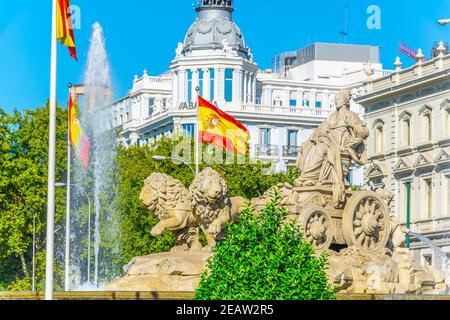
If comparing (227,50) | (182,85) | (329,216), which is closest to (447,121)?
(227,50)

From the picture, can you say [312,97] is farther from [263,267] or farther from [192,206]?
[263,267]

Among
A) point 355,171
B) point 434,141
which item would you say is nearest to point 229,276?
point 434,141

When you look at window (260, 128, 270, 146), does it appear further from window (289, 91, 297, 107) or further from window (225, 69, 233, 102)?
window (289, 91, 297, 107)

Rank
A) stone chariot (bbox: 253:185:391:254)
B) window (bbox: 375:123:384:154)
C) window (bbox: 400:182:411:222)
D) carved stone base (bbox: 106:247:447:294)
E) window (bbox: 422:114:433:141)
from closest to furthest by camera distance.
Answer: carved stone base (bbox: 106:247:447:294), stone chariot (bbox: 253:185:391:254), window (bbox: 400:182:411:222), window (bbox: 422:114:433:141), window (bbox: 375:123:384:154)

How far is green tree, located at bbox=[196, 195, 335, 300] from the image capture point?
104 feet

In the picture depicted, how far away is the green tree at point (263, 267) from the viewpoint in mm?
31766

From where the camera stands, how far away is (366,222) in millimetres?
42812

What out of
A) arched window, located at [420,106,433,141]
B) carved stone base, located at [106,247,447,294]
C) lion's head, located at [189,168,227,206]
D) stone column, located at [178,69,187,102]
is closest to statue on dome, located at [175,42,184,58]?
stone column, located at [178,69,187,102]

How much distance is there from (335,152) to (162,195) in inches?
166

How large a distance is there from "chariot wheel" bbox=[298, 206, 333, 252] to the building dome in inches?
3495

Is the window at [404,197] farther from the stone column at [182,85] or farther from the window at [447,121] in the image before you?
the stone column at [182,85]

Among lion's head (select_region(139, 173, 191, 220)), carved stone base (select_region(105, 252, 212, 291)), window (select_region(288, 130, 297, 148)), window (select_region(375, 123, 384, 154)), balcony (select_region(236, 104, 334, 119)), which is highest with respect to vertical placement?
balcony (select_region(236, 104, 334, 119))
